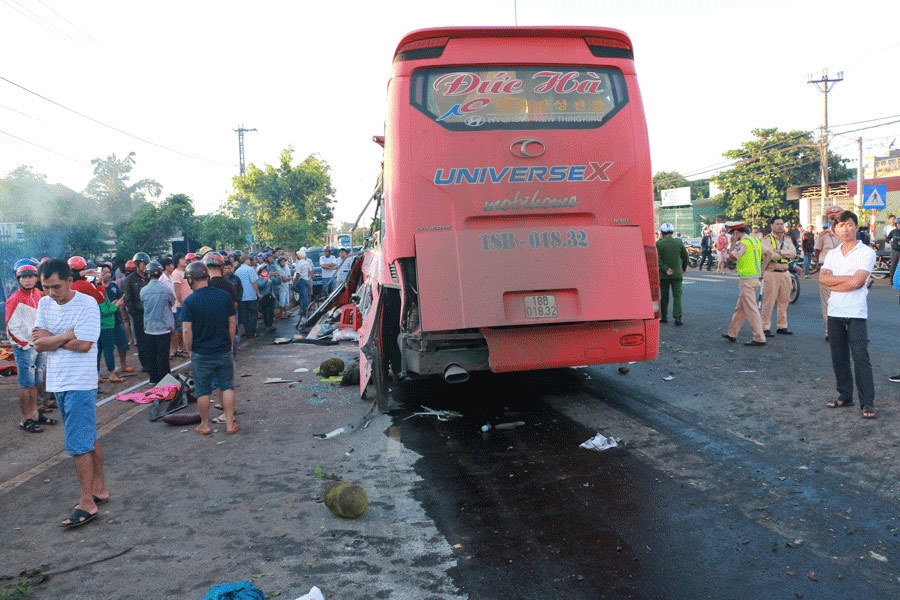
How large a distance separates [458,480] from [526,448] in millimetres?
954

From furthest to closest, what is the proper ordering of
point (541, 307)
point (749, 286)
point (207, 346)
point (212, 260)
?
point (749, 286), point (212, 260), point (207, 346), point (541, 307)

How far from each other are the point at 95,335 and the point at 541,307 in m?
3.67

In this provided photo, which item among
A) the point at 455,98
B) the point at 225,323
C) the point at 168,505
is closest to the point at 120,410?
the point at 225,323

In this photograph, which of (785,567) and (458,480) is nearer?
(785,567)

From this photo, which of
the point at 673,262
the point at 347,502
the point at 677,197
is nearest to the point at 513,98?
the point at 347,502

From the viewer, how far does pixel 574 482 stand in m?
5.01

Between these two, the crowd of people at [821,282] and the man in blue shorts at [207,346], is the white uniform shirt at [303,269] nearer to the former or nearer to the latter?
the crowd of people at [821,282]

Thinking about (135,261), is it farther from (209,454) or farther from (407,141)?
(407,141)

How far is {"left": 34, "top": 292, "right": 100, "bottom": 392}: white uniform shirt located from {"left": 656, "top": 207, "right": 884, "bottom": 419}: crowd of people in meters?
6.49

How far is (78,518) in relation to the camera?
469 cm

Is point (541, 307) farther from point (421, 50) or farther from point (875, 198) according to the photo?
point (875, 198)

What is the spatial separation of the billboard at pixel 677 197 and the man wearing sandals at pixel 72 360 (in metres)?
69.5

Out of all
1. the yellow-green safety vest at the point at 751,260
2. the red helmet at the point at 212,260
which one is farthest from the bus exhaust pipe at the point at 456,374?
the yellow-green safety vest at the point at 751,260

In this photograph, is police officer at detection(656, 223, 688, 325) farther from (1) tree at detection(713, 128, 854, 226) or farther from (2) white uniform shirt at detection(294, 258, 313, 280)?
(1) tree at detection(713, 128, 854, 226)
